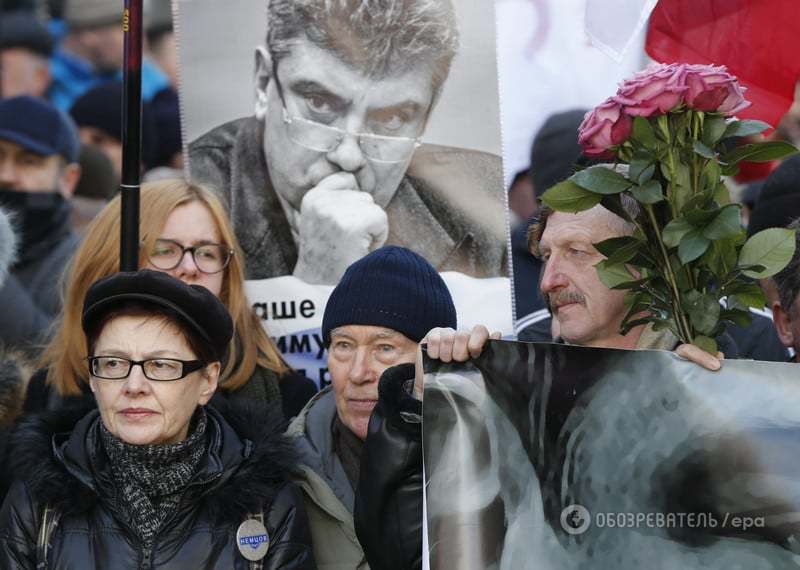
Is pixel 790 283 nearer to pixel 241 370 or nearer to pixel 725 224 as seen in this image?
pixel 725 224

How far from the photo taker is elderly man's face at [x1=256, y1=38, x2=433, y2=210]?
4480mm

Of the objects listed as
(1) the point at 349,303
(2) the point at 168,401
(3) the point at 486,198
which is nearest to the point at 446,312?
(1) the point at 349,303

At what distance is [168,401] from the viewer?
3.37m

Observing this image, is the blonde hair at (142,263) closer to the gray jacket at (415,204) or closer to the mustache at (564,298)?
the gray jacket at (415,204)

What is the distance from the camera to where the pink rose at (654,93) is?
3.07 m

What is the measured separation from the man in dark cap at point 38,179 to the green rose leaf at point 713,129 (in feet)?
10.9

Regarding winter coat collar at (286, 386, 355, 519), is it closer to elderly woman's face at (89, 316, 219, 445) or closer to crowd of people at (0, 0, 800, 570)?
crowd of people at (0, 0, 800, 570)

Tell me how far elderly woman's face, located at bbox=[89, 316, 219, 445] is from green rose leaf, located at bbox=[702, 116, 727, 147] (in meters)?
1.29

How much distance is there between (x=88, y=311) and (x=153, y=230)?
102 cm

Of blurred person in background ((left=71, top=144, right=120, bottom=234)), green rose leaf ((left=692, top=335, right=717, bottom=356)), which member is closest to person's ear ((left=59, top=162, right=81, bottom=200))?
blurred person in background ((left=71, top=144, right=120, bottom=234))

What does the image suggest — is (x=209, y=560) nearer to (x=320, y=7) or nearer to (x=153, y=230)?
(x=153, y=230)

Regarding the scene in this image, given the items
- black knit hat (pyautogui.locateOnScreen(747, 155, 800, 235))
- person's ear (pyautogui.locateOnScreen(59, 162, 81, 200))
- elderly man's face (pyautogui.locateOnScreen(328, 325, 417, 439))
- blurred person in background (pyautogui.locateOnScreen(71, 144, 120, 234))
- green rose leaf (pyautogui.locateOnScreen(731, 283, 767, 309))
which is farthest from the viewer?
blurred person in background (pyautogui.locateOnScreen(71, 144, 120, 234))

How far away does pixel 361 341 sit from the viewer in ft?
12.8

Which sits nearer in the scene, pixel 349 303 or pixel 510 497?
pixel 510 497
